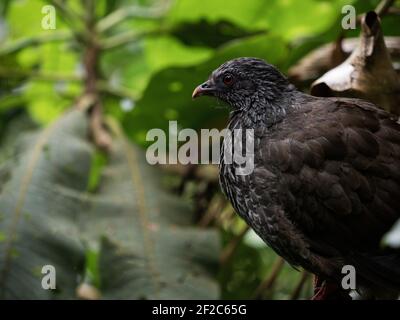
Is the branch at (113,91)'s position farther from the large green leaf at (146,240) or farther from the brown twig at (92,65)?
the large green leaf at (146,240)

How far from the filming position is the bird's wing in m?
2.97

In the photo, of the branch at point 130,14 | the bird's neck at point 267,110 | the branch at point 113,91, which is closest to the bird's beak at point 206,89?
the bird's neck at point 267,110

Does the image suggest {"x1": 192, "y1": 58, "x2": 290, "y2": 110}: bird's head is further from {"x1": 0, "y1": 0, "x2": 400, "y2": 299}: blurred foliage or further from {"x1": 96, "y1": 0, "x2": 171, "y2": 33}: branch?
{"x1": 96, "y1": 0, "x2": 171, "y2": 33}: branch

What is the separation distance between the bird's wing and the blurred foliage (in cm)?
86

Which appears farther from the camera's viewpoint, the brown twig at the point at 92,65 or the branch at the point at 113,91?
the branch at the point at 113,91

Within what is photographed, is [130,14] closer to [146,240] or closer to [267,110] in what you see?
[146,240]

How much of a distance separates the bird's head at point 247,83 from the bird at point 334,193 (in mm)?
267

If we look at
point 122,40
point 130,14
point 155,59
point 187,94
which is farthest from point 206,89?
point 155,59

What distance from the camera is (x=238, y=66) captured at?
11.1ft

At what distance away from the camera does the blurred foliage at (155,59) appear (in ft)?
13.8

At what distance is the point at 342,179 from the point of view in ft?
9.77

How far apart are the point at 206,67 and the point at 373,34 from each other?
130cm

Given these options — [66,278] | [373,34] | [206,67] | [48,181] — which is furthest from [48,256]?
[373,34]
